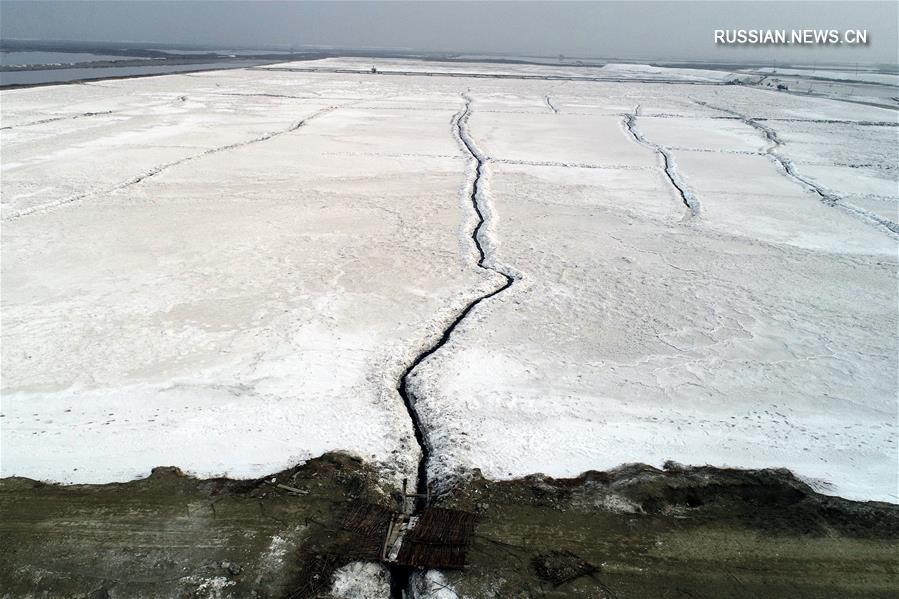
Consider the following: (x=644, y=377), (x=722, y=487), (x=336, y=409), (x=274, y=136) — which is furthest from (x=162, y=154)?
(x=722, y=487)

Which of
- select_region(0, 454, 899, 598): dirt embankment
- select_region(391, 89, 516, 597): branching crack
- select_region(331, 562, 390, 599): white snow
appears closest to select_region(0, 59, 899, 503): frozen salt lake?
select_region(391, 89, 516, 597): branching crack

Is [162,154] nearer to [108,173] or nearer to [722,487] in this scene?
[108,173]

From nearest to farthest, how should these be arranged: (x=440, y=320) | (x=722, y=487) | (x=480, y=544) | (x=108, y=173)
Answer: (x=480, y=544) < (x=722, y=487) < (x=440, y=320) < (x=108, y=173)

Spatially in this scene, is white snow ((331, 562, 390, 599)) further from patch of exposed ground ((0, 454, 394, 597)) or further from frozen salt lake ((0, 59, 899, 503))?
frozen salt lake ((0, 59, 899, 503))

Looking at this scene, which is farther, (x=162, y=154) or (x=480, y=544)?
(x=162, y=154)

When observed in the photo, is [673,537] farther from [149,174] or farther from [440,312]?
[149,174]

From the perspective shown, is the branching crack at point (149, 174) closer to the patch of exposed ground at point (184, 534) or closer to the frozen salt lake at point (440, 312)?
the frozen salt lake at point (440, 312)

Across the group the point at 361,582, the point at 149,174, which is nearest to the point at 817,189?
the point at 361,582

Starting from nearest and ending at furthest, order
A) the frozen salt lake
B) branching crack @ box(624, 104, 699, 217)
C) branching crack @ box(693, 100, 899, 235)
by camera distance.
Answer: the frozen salt lake, branching crack @ box(693, 100, 899, 235), branching crack @ box(624, 104, 699, 217)
